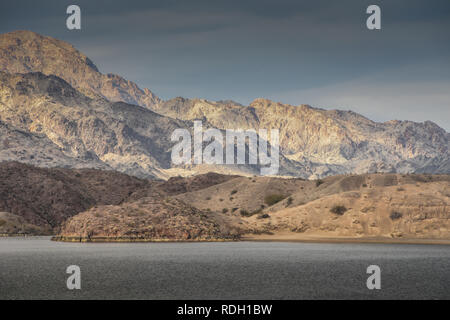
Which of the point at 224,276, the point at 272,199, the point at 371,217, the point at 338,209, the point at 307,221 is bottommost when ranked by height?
the point at 224,276

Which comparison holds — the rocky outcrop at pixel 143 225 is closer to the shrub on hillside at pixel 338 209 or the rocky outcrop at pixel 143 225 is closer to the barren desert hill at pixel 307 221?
the barren desert hill at pixel 307 221

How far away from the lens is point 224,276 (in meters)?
58.8

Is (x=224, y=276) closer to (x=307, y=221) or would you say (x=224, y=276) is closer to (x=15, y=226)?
(x=307, y=221)

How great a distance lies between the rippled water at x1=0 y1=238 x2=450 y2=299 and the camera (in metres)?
46.9

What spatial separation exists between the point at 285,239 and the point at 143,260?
59716 millimetres

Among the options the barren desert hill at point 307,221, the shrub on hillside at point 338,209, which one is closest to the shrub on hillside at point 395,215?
the barren desert hill at point 307,221

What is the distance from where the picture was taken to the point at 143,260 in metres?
76.2

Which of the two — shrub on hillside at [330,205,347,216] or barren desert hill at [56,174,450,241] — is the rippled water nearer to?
barren desert hill at [56,174,450,241]

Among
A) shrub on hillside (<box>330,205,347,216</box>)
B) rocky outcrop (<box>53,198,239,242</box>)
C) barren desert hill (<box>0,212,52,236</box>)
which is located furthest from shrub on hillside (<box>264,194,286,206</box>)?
barren desert hill (<box>0,212,52,236</box>)

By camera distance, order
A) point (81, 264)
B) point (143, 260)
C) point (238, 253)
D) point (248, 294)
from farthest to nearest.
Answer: point (238, 253) → point (143, 260) → point (81, 264) → point (248, 294)

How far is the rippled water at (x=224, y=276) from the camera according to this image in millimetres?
46891

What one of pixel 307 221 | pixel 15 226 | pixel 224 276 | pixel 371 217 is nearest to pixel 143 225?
pixel 307 221
